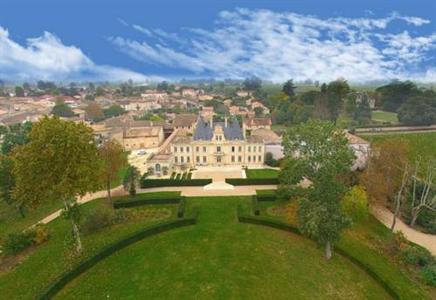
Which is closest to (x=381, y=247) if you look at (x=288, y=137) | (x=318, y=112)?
(x=288, y=137)

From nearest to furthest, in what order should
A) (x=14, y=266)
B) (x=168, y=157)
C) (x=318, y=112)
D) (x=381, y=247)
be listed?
(x=14, y=266)
(x=381, y=247)
(x=168, y=157)
(x=318, y=112)

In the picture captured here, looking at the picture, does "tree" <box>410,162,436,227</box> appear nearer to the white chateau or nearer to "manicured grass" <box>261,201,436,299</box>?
"manicured grass" <box>261,201,436,299</box>

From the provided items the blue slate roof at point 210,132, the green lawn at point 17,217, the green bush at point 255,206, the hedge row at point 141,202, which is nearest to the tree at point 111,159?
the hedge row at point 141,202

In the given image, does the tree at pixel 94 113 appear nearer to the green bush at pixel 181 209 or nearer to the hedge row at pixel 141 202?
the hedge row at pixel 141 202

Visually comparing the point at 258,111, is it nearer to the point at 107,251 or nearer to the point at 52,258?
the point at 107,251

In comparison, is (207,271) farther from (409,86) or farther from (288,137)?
(409,86)

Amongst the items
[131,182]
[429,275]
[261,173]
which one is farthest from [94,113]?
[429,275]

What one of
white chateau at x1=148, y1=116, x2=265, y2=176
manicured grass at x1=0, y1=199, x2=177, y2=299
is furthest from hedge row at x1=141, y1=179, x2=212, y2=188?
manicured grass at x1=0, y1=199, x2=177, y2=299
